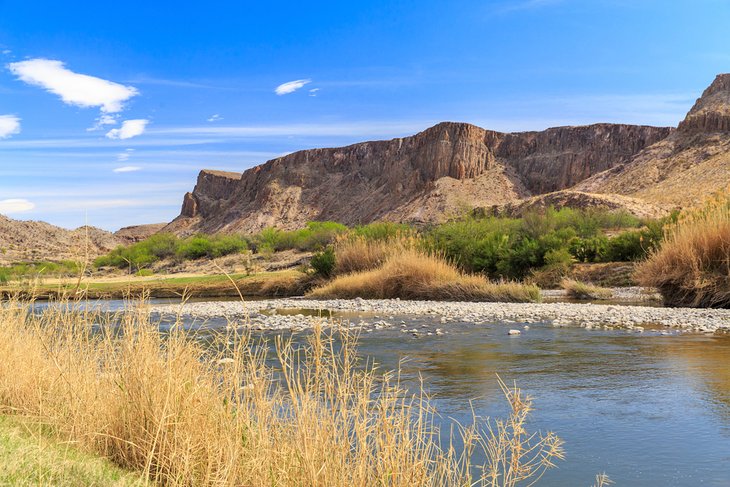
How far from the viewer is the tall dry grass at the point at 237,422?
11.4 feet

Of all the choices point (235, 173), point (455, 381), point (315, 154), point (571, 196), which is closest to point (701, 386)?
point (455, 381)

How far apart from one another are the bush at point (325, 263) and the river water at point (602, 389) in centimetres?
1389

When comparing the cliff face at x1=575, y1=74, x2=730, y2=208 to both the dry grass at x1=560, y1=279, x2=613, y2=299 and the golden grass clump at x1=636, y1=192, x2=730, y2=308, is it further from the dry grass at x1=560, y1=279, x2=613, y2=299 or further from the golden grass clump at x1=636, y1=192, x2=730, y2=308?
the golden grass clump at x1=636, y1=192, x2=730, y2=308

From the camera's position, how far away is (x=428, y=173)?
95812 mm

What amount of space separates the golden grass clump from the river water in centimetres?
427

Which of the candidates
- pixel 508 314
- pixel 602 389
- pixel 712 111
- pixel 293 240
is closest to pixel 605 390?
pixel 602 389

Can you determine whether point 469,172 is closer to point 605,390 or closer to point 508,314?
point 508,314

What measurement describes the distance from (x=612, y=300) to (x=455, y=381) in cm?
1282

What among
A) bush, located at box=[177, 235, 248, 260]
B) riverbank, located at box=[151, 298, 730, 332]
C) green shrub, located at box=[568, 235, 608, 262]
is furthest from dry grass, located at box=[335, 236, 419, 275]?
bush, located at box=[177, 235, 248, 260]

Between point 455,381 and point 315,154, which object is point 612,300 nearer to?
point 455,381

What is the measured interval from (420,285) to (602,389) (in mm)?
14112

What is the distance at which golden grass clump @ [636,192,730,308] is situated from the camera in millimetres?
14828

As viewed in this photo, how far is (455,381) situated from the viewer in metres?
8.27

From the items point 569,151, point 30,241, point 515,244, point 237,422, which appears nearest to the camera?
point 237,422
